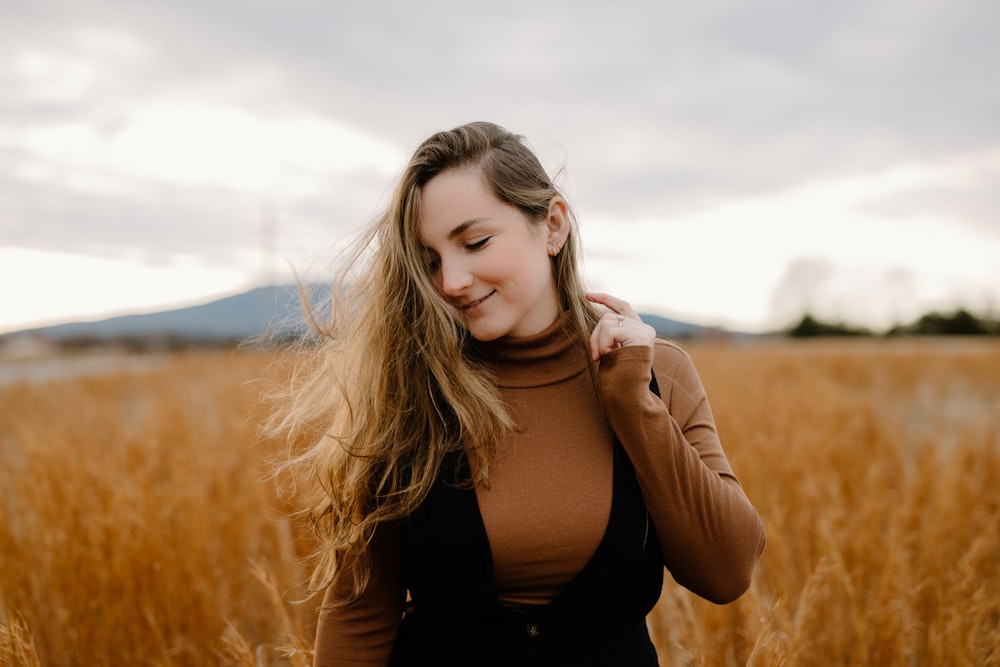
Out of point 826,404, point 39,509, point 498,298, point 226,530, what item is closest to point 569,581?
point 498,298

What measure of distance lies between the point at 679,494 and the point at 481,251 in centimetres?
57

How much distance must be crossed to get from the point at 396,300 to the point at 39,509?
1786 mm

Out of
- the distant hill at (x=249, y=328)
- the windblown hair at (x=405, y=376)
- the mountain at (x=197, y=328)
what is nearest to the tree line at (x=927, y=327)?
the distant hill at (x=249, y=328)

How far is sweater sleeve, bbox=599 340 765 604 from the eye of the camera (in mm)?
1070

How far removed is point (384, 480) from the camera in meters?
1.20

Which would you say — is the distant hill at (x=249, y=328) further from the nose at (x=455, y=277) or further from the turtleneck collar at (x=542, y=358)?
the nose at (x=455, y=277)

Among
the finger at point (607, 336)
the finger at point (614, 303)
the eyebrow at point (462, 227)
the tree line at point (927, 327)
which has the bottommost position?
the tree line at point (927, 327)

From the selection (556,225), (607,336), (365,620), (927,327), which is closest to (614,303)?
(607,336)

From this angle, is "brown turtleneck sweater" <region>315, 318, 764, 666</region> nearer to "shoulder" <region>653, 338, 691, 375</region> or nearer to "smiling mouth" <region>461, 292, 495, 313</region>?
"shoulder" <region>653, 338, 691, 375</region>

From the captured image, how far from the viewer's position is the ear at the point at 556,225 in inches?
55.1

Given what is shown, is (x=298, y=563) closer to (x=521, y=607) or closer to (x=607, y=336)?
(x=521, y=607)

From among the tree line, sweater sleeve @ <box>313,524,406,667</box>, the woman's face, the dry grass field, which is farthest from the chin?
the tree line

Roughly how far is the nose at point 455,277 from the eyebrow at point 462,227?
5 cm

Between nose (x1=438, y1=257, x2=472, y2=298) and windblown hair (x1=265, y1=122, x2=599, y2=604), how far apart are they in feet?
0.26
